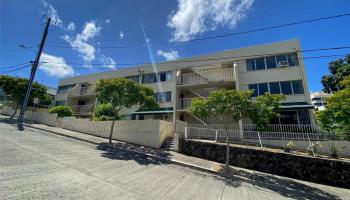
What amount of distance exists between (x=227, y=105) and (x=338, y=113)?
574cm

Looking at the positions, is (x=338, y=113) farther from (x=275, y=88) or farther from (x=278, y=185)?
(x=275, y=88)

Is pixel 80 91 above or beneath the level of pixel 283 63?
beneath

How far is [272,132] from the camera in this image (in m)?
14.1

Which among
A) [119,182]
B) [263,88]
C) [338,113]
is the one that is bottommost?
[119,182]

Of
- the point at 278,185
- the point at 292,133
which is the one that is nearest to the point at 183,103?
the point at 292,133

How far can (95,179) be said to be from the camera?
6555mm

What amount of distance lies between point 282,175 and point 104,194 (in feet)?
34.2

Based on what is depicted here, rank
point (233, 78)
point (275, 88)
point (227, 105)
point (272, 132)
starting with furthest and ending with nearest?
point (233, 78), point (275, 88), point (272, 132), point (227, 105)

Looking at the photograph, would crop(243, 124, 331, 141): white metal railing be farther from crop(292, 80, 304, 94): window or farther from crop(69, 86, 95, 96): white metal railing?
crop(69, 86, 95, 96): white metal railing

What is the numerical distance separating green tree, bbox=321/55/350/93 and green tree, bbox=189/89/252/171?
60.6 ft

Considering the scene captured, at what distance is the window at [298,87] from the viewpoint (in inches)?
667

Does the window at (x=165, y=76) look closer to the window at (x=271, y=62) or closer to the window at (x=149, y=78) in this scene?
the window at (x=149, y=78)

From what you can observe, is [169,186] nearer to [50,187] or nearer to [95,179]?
[95,179]

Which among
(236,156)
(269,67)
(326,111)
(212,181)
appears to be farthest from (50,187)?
(269,67)
